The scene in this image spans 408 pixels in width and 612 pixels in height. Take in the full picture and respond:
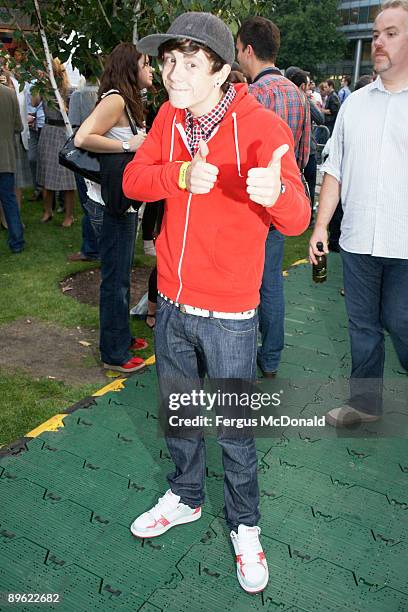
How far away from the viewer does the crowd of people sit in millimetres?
1970

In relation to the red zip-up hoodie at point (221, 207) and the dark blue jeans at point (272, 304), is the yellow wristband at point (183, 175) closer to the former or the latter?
the red zip-up hoodie at point (221, 207)

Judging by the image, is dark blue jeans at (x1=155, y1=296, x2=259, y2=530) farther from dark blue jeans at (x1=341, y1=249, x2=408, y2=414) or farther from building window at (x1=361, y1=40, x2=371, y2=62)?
building window at (x1=361, y1=40, x2=371, y2=62)

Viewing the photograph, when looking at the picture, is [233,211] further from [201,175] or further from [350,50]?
[350,50]

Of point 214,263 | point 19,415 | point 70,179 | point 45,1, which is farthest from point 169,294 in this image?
point 70,179

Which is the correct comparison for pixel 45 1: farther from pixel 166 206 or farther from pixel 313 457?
pixel 313 457

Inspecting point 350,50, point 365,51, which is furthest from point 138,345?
point 350,50

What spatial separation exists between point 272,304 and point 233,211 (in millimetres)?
1702

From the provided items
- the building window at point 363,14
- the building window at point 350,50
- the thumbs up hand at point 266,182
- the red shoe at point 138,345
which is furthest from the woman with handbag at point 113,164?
the building window at point 363,14

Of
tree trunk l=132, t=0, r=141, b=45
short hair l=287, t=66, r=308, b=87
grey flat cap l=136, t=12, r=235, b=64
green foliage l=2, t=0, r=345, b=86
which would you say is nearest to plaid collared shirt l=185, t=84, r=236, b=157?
grey flat cap l=136, t=12, r=235, b=64

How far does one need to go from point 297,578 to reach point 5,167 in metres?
5.29

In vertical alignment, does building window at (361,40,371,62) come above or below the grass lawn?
above

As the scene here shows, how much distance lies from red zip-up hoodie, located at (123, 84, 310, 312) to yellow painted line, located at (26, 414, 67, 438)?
141cm

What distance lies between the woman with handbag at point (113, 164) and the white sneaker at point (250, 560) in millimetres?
1810

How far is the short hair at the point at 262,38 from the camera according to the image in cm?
352
